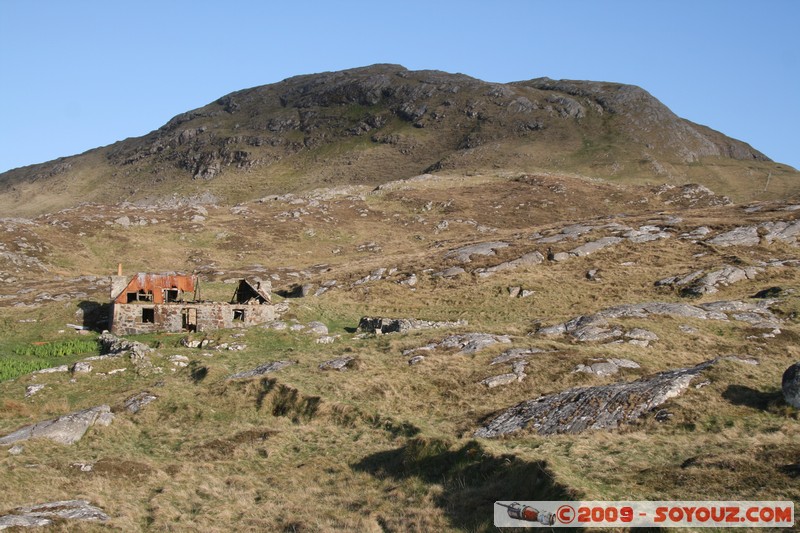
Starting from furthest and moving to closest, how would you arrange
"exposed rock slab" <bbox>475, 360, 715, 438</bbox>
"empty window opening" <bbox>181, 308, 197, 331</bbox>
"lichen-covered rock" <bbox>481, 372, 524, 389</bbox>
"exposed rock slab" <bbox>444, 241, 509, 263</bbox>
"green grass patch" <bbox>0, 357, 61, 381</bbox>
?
"exposed rock slab" <bbox>444, 241, 509, 263</bbox>
"empty window opening" <bbox>181, 308, 197, 331</bbox>
"green grass patch" <bbox>0, 357, 61, 381</bbox>
"lichen-covered rock" <bbox>481, 372, 524, 389</bbox>
"exposed rock slab" <bbox>475, 360, 715, 438</bbox>

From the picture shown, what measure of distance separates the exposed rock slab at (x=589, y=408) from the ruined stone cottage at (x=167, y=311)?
26.9 meters

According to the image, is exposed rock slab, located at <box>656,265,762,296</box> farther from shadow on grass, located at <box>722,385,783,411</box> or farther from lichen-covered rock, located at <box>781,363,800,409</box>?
lichen-covered rock, located at <box>781,363,800,409</box>

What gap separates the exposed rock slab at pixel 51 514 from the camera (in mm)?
15523

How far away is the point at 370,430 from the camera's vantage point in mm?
24953

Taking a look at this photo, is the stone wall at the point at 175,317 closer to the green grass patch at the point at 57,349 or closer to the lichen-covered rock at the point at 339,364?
the green grass patch at the point at 57,349

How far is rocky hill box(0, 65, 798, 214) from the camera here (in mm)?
140500

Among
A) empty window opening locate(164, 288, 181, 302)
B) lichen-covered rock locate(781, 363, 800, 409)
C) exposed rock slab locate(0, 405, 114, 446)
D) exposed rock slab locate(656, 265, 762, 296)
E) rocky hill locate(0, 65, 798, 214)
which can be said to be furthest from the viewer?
rocky hill locate(0, 65, 798, 214)

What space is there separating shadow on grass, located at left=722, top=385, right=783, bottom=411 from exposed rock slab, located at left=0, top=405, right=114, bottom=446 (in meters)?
25.2

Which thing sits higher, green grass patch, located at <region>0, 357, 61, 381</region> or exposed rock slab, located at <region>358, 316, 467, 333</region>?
exposed rock slab, located at <region>358, 316, 467, 333</region>

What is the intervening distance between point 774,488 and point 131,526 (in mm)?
16265

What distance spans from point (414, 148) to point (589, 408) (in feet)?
475

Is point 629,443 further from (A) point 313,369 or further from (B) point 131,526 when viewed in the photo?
(A) point 313,369

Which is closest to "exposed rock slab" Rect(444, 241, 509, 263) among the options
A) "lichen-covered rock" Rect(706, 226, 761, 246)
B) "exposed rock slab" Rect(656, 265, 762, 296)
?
"exposed rock slab" Rect(656, 265, 762, 296)

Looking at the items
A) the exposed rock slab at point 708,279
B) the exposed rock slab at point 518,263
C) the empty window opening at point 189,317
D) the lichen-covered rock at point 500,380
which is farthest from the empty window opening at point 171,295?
the exposed rock slab at point 708,279
